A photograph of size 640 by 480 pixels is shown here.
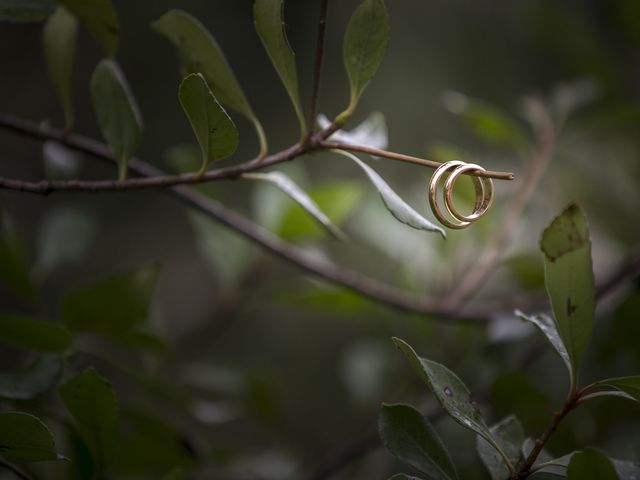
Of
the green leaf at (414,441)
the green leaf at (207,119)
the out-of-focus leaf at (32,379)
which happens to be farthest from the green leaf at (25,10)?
the green leaf at (414,441)

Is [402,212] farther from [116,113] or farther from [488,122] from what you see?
[488,122]

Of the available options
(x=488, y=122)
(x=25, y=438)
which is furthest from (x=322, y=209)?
(x=25, y=438)

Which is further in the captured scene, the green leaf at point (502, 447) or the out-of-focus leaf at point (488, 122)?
the out-of-focus leaf at point (488, 122)

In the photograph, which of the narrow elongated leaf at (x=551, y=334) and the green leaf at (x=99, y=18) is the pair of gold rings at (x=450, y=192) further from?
the green leaf at (x=99, y=18)

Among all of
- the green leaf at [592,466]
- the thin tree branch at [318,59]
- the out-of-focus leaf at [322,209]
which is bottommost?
the green leaf at [592,466]

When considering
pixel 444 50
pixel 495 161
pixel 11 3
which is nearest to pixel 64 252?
pixel 11 3

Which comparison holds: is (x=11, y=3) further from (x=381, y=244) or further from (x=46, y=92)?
(x=46, y=92)

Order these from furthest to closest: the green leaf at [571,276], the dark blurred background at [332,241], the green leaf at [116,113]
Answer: the dark blurred background at [332,241]
the green leaf at [116,113]
the green leaf at [571,276]

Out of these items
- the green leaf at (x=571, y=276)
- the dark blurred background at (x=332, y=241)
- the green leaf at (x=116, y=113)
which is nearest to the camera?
the green leaf at (x=571, y=276)
